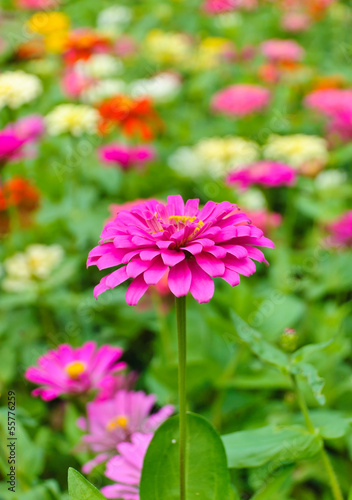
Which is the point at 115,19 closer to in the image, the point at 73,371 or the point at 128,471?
the point at 73,371

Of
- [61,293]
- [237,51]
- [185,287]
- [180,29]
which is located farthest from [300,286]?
[180,29]

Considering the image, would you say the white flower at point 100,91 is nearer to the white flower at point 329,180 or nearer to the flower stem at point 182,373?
the white flower at point 329,180

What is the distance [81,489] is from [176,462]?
9cm

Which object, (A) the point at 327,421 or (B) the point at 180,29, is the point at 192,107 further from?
(A) the point at 327,421

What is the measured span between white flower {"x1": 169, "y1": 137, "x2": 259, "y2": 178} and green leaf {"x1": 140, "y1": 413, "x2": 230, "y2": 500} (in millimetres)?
988

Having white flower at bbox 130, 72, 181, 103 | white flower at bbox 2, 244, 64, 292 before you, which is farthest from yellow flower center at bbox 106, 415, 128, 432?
white flower at bbox 130, 72, 181, 103

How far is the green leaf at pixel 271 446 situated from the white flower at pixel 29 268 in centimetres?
68

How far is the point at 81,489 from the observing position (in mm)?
509

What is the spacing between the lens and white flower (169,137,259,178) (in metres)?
1.48

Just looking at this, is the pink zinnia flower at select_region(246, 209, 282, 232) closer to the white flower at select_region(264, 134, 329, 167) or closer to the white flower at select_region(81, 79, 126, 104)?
the white flower at select_region(264, 134, 329, 167)

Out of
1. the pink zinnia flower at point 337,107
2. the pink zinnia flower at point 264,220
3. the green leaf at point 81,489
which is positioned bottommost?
the green leaf at point 81,489

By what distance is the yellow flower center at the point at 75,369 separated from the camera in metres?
0.76

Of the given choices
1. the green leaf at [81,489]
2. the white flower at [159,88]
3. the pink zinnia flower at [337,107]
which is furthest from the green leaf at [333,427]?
the white flower at [159,88]

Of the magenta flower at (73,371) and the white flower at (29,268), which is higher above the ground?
the white flower at (29,268)
